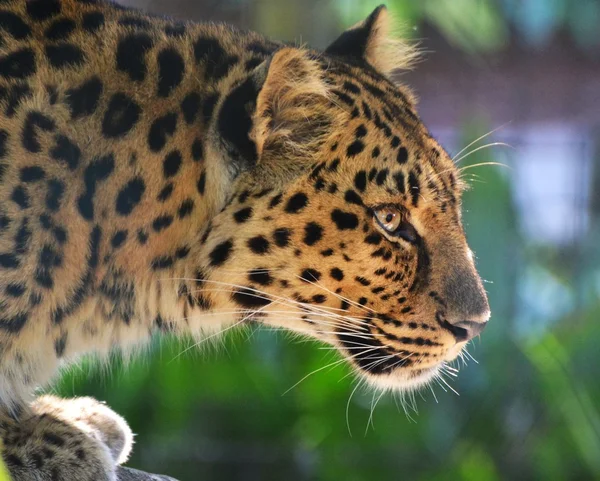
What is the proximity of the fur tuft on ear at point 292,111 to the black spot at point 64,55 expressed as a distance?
1.90ft

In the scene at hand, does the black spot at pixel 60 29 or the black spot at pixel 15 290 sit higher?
the black spot at pixel 60 29

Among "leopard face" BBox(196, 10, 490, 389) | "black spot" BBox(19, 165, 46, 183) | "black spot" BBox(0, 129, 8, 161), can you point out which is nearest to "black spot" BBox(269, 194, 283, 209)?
"leopard face" BBox(196, 10, 490, 389)

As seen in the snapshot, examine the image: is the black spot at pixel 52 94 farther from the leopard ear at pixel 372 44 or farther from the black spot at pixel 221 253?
the leopard ear at pixel 372 44

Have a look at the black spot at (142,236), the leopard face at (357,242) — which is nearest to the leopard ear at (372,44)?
the leopard face at (357,242)

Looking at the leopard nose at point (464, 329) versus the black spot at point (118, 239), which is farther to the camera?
the leopard nose at point (464, 329)

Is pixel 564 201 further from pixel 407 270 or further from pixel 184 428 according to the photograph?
pixel 407 270

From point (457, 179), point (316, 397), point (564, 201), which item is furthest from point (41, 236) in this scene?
point (564, 201)

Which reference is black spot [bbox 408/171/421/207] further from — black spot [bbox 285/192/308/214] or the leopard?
black spot [bbox 285/192/308/214]

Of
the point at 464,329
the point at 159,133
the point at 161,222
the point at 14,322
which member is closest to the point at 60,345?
the point at 14,322

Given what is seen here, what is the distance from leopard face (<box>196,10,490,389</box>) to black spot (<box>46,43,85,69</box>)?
1.98ft

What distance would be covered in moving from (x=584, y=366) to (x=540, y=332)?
41 cm

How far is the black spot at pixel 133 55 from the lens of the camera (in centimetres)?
304

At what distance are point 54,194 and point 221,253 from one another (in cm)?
54

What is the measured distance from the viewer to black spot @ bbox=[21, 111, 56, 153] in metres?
2.88
